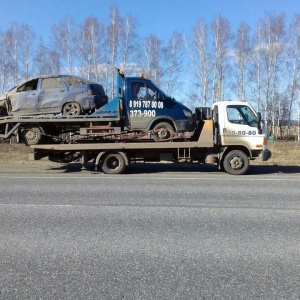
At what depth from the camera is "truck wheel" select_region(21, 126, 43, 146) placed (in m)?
11.7

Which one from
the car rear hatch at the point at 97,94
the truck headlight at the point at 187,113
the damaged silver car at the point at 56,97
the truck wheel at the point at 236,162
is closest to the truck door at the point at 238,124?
the truck wheel at the point at 236,162

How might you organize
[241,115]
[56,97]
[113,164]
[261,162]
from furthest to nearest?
[261,162], [113,164], [241,115], [56,97]

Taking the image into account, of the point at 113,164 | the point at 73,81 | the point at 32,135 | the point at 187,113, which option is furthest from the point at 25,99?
the point at 187,113

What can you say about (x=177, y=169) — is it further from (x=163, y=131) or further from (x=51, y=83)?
(x=51, y=83)

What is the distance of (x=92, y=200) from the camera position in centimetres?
730

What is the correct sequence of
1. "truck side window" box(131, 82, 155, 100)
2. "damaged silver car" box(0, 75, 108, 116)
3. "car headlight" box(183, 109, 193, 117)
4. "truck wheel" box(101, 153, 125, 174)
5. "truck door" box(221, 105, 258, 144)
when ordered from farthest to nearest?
"truck wheel" box(101, 153, 125, 174), "car headlight" box(183, 109, 193, 117), "truck door" box(221, 105, 258, 144), "truck side window" box(131, 82, 155, 100), "damaged silver car" box(0, 75, 108, 116)

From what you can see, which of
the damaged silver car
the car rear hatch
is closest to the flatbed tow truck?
the damaged silver car

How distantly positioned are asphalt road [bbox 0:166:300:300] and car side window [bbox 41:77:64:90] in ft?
13.9

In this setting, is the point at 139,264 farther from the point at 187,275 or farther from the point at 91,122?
the point at 91,122

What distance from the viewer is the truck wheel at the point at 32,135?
11.7 m

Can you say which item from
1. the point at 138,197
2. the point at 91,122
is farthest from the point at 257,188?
the point at 91,122

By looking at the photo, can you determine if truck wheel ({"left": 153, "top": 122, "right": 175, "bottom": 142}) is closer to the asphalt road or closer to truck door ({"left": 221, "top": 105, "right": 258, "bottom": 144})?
truck door ({"left": 221, "top": 105, "right": 258, "bottom": 144})

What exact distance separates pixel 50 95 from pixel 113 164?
3084 millimetres

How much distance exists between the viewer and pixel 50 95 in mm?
11297
